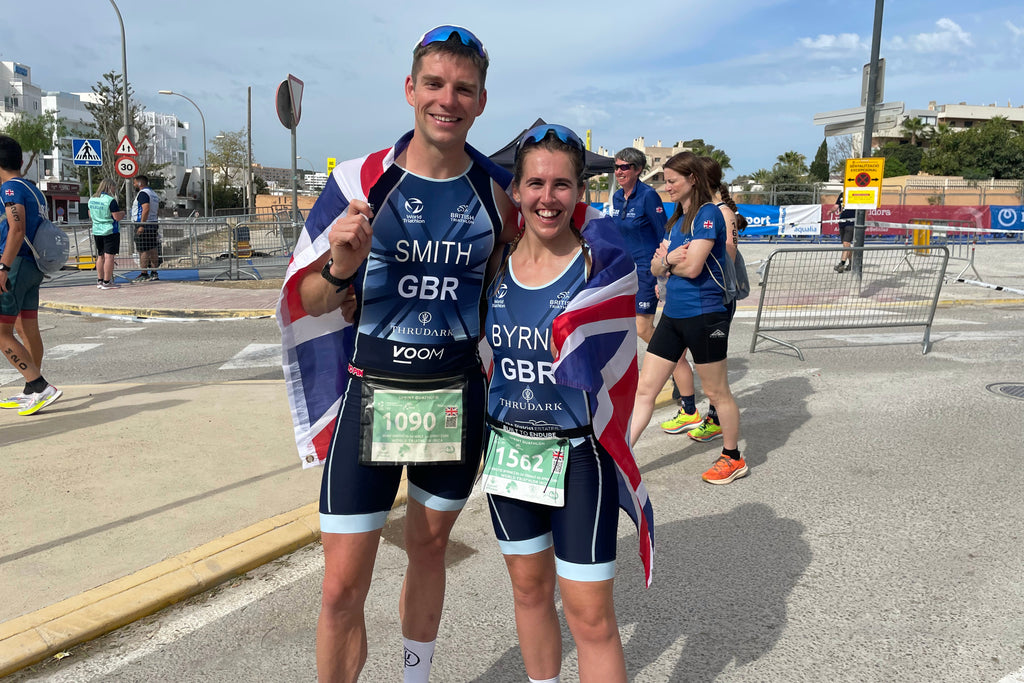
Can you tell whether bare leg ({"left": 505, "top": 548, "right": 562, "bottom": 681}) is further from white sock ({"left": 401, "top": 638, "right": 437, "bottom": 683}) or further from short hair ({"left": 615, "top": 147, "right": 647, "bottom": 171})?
short hair ({"left": 615, "top": 147, "right": 647, "bottom": 171})

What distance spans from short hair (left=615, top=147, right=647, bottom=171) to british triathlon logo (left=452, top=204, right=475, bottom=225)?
442 cm

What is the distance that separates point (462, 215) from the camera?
2453 millimetres

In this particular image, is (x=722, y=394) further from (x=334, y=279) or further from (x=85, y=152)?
(x=85, y=152)

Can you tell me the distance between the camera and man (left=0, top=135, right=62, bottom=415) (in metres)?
6.01

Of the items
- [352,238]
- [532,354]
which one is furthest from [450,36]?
[532,354]

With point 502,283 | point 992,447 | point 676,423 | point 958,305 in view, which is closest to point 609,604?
point 502,283

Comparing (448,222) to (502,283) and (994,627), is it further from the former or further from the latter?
(994,627)

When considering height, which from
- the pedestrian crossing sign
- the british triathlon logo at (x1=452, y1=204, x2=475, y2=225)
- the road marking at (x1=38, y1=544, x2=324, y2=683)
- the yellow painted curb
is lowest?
the road marking at (x1=38, y1=544, x2=324, y2=683)

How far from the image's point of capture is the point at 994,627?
3.31 meters

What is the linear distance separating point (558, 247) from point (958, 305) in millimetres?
13533

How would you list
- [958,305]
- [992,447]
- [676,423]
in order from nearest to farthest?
1. [992,447]
2. [676,423]
3. [958,305]

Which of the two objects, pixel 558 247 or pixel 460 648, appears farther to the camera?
pixel 460 648

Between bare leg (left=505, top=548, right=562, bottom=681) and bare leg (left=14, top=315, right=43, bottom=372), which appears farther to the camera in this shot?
bare leg (left=14, top=315, right=43, bottom=372)

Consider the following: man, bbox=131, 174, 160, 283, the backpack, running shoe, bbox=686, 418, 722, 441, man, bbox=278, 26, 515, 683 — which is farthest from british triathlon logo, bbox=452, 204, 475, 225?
man, bbox=131, 174, 160, 283
